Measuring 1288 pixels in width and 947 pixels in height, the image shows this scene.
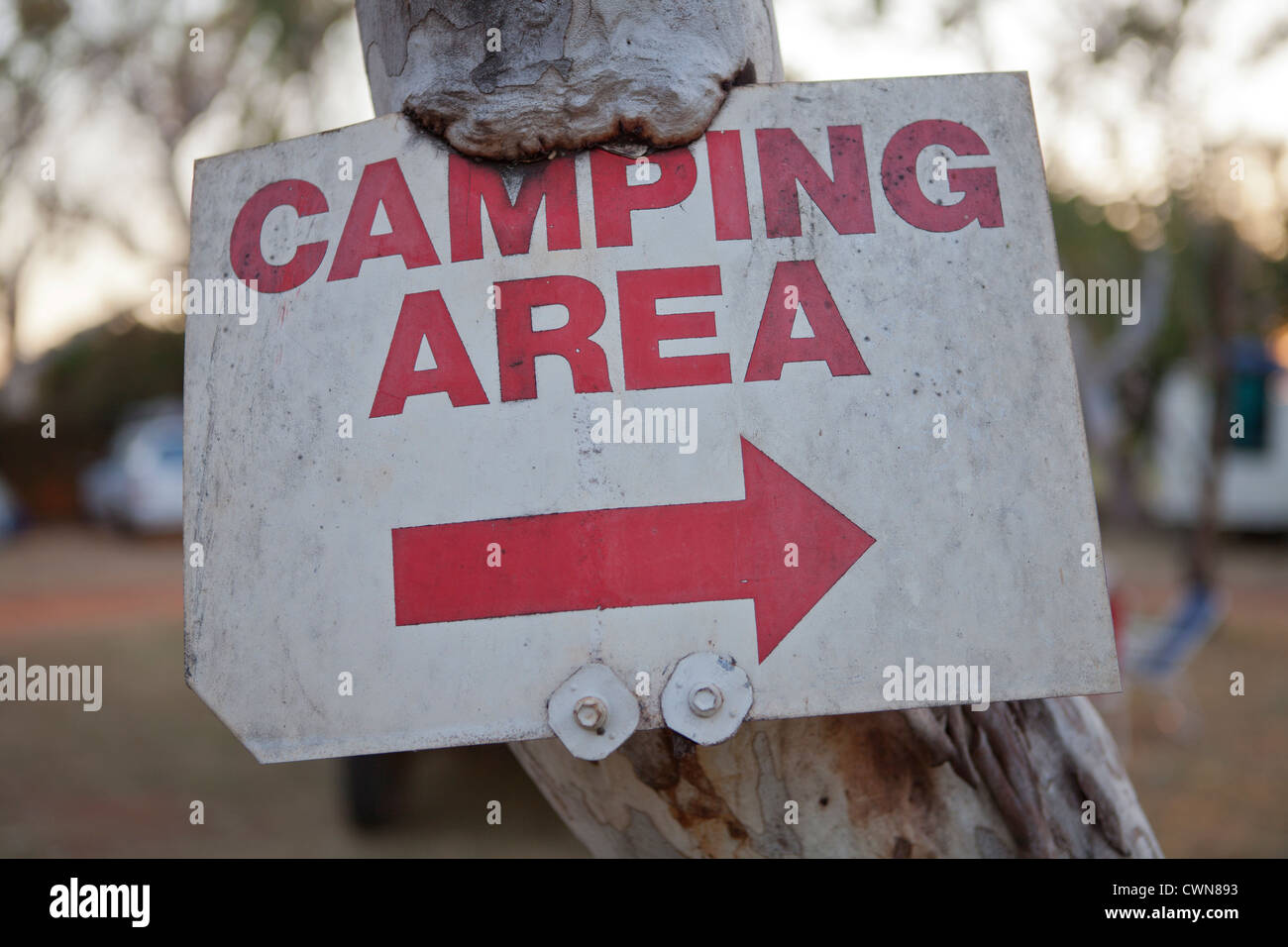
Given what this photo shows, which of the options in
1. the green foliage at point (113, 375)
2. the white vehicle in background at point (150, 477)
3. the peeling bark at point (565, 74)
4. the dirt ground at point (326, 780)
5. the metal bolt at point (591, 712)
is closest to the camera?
the metal bolt at point (591, 712)

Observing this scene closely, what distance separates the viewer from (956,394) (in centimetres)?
134

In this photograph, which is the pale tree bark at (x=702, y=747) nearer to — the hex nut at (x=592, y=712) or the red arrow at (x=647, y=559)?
the hex nut at (x=592, y=712)

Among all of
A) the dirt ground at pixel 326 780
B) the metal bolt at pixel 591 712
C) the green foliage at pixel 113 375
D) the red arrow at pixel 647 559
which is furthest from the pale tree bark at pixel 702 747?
the green foliage at pixel 113 375

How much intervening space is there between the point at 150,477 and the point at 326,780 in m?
10.6

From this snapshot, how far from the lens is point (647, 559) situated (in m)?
1.29

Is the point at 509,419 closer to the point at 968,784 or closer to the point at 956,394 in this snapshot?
the point at 956,394

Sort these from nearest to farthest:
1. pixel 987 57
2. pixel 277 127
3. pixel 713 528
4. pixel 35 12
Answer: pixel 713 528 → pixel 987 57 → pixel 277 127 → pixel 35 12

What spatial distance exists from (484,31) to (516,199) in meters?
0.23

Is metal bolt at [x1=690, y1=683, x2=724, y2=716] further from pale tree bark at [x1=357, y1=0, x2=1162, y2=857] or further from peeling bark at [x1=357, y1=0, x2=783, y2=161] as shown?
peeling bark at [x1=357, y1=0, x2=783, y2=161]

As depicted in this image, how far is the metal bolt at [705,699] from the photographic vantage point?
1.24 metres

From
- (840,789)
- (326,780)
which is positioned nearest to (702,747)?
(840,789)

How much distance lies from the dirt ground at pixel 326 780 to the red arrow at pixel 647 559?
338cm

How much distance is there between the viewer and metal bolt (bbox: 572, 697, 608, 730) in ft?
4.03

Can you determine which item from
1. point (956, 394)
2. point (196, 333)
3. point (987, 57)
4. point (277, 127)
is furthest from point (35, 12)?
point (956, 394)
